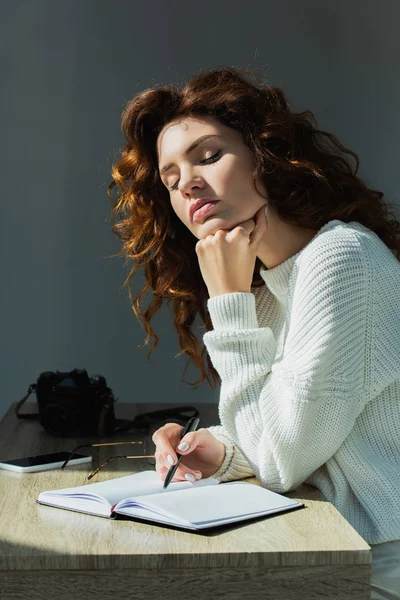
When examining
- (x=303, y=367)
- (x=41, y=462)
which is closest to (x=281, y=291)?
(x=303, y=367)

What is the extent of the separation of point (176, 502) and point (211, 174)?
639mm

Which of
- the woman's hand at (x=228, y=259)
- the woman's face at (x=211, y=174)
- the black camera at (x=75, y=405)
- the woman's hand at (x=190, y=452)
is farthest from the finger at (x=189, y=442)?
the black camera at (x=75, y=405)

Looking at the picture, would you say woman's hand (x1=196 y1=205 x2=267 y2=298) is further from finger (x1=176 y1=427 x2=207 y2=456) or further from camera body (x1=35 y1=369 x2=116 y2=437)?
camera body (x1=35 y1=369 x2=116 y2=437)

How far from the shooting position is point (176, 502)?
121 centimetres

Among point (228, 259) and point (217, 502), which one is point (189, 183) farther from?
point (217, 502)

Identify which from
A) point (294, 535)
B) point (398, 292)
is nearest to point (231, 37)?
point (398, 292)

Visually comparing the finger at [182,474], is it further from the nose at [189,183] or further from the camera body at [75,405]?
the camera body at [75,405]

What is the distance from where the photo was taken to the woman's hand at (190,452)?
148 centimetres

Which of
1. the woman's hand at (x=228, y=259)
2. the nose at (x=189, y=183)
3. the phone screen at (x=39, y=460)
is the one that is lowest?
the phone screen at (x=39, y=460)

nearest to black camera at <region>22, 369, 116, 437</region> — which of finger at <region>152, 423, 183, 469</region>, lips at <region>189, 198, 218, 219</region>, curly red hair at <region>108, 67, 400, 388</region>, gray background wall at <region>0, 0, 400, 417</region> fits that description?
curly red hair at <region>108, 67, 400, 388</region>

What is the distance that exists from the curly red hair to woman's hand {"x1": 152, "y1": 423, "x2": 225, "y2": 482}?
414mm

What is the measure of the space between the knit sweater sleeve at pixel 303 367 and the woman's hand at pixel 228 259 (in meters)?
0.05

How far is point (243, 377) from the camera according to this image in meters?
1.41

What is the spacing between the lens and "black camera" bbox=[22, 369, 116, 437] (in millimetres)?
2182
